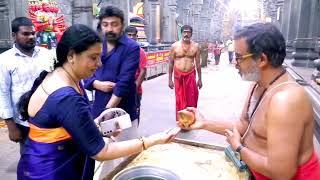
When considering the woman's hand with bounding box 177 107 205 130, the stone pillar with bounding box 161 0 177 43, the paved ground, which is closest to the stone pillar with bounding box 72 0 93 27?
the paved ground

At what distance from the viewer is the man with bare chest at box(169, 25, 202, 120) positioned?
5.56 m

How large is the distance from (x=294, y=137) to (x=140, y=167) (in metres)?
0.83

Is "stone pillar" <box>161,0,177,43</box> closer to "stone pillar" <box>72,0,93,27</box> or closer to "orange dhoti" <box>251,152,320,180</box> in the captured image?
"stone pillar" <box>72,0,93,27</box>

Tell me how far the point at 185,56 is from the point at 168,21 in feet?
43.4

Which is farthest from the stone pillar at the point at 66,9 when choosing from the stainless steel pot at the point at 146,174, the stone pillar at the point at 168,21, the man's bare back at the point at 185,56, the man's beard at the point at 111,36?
the stainless steel pot at the point at 146,174

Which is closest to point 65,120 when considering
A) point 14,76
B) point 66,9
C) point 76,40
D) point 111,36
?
point 76,40

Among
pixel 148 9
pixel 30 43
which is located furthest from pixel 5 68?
pixel 148 9

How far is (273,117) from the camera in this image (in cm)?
151

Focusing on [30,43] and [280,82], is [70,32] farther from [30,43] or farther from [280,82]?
[30,43]

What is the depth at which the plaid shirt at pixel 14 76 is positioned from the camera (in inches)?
120

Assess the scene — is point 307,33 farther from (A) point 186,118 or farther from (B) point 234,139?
(B) point 234,139

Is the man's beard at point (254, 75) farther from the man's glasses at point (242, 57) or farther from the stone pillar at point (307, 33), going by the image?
the stone pillar at point (307, 33)

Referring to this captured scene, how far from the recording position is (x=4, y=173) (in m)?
3.76

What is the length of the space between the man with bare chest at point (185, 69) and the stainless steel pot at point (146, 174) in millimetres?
3781
